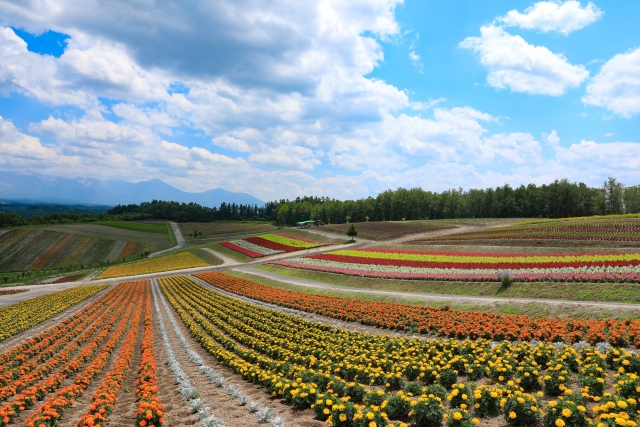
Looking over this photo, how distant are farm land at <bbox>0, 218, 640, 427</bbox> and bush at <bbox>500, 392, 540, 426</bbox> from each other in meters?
0.04

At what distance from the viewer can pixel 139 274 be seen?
59.9 metres

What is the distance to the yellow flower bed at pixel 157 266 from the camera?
6159 centimetres

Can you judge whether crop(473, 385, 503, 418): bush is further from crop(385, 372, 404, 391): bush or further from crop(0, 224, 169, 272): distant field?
crop(0, 224, 169, 272): distant field

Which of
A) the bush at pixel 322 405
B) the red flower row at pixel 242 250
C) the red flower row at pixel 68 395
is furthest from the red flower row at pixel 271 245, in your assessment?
the bush at pixel 322 405

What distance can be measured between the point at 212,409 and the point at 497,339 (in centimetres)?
1155

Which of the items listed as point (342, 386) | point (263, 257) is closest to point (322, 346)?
point (342, 386)

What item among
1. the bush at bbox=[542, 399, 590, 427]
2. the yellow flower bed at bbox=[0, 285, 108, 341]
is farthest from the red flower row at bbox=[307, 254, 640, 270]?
the yellow flower bed at bbox=[0, 285, 108, 341]

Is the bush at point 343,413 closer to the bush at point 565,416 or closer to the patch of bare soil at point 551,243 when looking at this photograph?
the bush at point 565,416

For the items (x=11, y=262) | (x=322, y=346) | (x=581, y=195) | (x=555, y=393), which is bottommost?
(x=11, y=262)

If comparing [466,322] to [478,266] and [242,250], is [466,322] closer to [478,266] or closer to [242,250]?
[478,266]

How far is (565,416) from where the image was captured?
261 inches

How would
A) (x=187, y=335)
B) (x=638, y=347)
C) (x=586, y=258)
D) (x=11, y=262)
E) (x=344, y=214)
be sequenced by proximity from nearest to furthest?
1. (x=638, y=347)
2. (x=187, y=335)
3. (x=586, y=258)
4. (x=11, y=262)
5. (x=344, y=214)

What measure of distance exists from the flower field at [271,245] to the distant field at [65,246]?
88.3ft

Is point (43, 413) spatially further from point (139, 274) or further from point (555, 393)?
point (139, 274)
